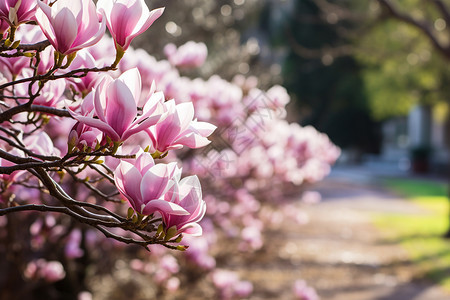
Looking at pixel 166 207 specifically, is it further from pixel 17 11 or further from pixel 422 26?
pixel 422 26

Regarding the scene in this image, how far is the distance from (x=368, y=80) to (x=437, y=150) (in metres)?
9.01

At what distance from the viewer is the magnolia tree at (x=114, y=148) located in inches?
42.7

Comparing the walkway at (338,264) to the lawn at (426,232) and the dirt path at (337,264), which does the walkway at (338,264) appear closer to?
the dirt path at (337,264)

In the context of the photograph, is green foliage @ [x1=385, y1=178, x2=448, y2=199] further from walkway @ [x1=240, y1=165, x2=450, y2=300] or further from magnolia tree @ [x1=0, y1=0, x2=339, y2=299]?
magnolia tree @ [x1=0, y1=0, x2=339, y2=299]

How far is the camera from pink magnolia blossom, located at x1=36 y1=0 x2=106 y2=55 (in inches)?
41.8

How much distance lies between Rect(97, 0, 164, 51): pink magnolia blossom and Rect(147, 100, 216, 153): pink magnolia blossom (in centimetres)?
15

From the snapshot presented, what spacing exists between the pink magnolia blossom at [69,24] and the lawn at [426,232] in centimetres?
788

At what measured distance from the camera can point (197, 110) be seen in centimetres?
371

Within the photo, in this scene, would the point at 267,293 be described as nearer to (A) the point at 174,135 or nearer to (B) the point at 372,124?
(A) the point at 174,135

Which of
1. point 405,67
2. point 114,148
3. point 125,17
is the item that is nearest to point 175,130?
point 114,148

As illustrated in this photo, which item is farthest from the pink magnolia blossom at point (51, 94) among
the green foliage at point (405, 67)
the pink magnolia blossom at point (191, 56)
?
the green foliage at point (405, 67)

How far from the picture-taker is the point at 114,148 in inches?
43.5

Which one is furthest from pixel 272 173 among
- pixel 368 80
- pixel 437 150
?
pixel 437 150

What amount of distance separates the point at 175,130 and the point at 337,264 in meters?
8.48
